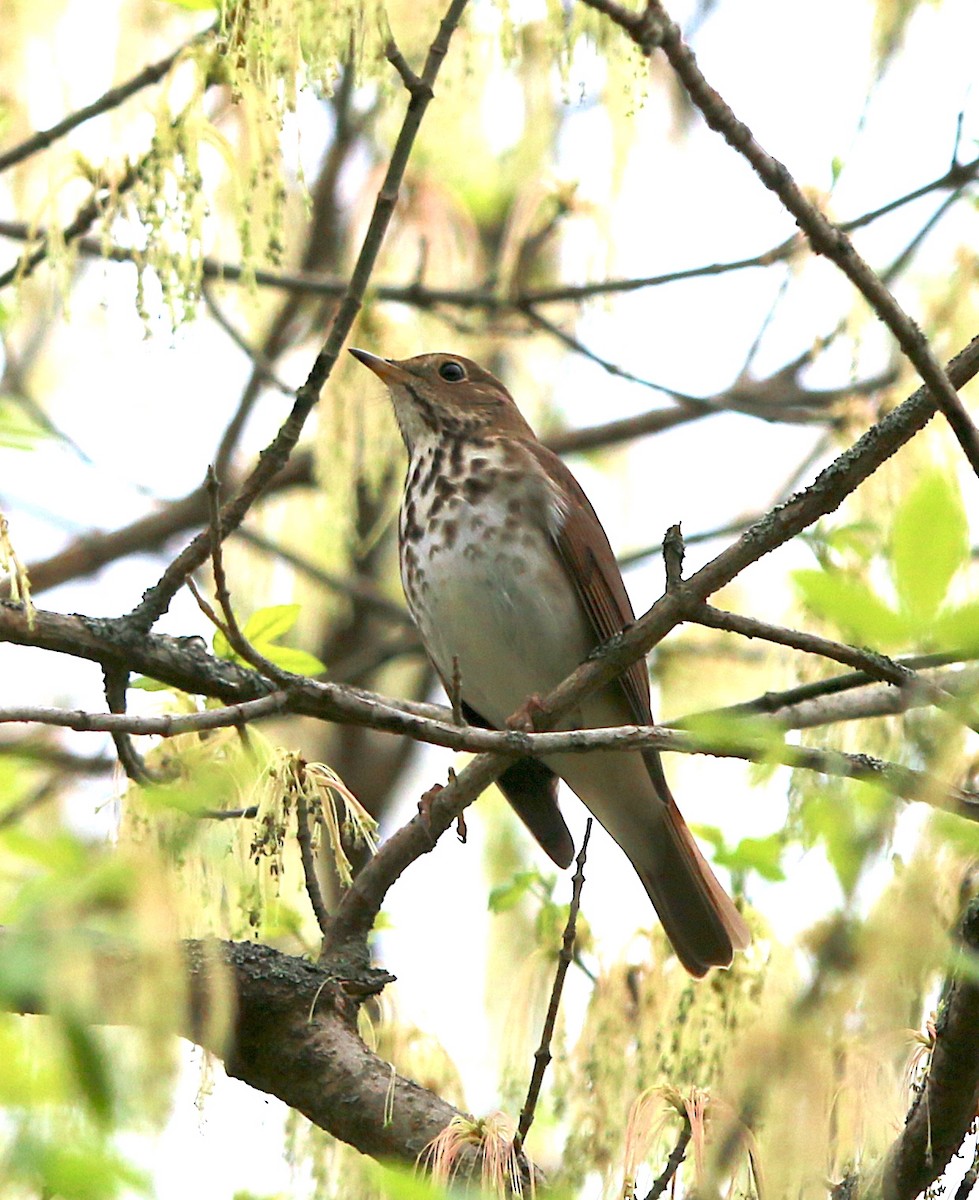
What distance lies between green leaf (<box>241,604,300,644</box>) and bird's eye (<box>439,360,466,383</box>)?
6.89 feet

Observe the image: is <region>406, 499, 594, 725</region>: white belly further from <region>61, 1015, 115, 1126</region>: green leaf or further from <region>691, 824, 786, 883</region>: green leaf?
<region>61, 1015, 115, 1126</region>: green leaf

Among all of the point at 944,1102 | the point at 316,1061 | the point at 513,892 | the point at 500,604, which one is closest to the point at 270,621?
the point at 316,1061

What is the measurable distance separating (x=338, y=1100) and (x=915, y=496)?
2495mm

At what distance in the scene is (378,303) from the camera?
20.3 ft

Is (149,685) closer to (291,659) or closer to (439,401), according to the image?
(291,659)

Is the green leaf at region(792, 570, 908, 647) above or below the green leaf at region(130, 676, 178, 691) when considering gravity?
below

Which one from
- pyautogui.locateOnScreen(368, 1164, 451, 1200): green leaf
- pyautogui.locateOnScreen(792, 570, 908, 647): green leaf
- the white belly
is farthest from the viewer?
the white belly

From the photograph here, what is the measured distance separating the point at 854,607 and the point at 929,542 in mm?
150

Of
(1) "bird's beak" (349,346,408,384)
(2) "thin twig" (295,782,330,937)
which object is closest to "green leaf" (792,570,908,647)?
(2) "thin twig" (295,782,330,937)

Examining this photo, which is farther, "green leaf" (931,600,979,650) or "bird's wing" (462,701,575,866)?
"bird's wing" (462,701,575,866)

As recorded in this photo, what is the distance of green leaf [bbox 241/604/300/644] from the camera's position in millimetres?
4121

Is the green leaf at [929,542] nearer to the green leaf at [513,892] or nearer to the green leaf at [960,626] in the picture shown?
the green leaf at [960,626]

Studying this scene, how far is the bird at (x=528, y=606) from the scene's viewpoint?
536 cm

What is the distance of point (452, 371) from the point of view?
614 cm
